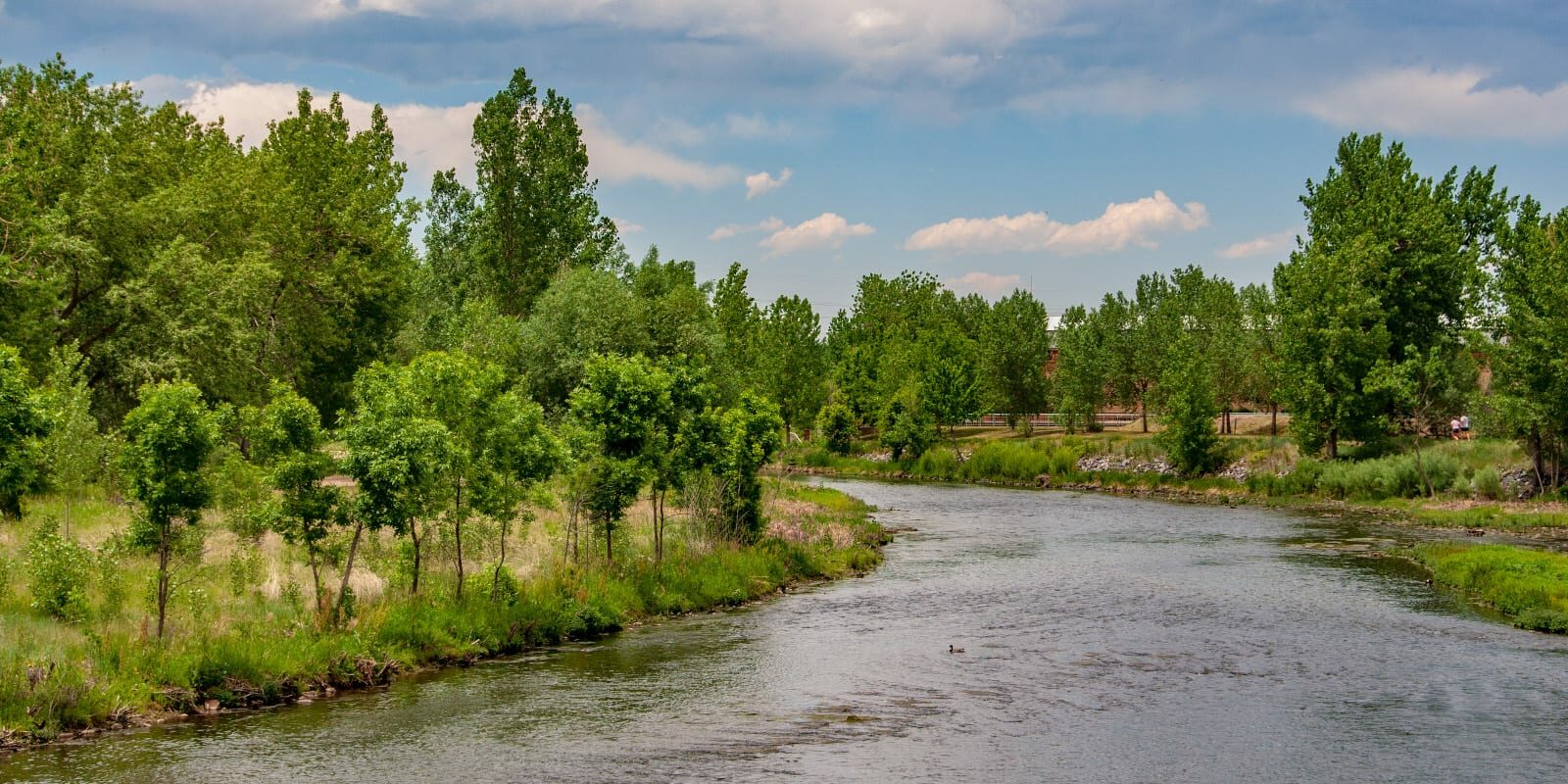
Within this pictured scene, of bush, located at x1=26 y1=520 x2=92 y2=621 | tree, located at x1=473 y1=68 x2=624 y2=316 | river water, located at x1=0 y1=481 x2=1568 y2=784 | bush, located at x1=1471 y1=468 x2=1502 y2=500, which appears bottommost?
river water, located at x1=0 y1=481 x2=1568 y2=784

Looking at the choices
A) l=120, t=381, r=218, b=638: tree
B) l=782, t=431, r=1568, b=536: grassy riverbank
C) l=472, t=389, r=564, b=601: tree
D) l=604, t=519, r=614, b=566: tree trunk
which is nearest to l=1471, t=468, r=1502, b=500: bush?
l=782, t=431, r=1568, b=536: grassy riverbank

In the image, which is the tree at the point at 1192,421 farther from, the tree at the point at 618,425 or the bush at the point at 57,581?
the bush at the point at 57,581

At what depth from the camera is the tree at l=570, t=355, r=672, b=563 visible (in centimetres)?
3450

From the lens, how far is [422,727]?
21391mm

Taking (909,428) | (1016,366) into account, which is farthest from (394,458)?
(1016,366)

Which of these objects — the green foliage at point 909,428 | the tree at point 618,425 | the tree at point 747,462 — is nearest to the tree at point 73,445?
the tree at point 618,425

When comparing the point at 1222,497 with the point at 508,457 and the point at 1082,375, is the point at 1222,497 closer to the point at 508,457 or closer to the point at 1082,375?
the point at 1082,375

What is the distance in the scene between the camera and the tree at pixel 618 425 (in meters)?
34.5

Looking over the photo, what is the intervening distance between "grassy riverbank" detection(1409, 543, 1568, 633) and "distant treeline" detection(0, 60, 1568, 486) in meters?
21.2

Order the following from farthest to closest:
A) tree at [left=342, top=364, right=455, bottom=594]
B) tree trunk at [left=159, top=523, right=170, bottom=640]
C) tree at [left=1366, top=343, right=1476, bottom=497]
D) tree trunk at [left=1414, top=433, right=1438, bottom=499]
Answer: tree at [left=1366, top=343, right=1476, bottom=497] → tree trunk at [left=1414, top=433, right=1438, bottom=499] → tree at [left=342, top=364, right=455, bottom=594] → tree trunk at [left=159, top=523, right=170, bottom=640]

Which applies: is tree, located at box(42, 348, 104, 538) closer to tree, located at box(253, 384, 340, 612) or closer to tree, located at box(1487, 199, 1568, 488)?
tree, located at box(253, 384, 340, 612)

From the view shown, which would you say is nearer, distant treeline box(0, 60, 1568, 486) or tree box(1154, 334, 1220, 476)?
distant treeline box(0, 60, 1568, 486)

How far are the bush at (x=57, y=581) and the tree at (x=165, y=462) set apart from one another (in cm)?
181

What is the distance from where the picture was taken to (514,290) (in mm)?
84312
